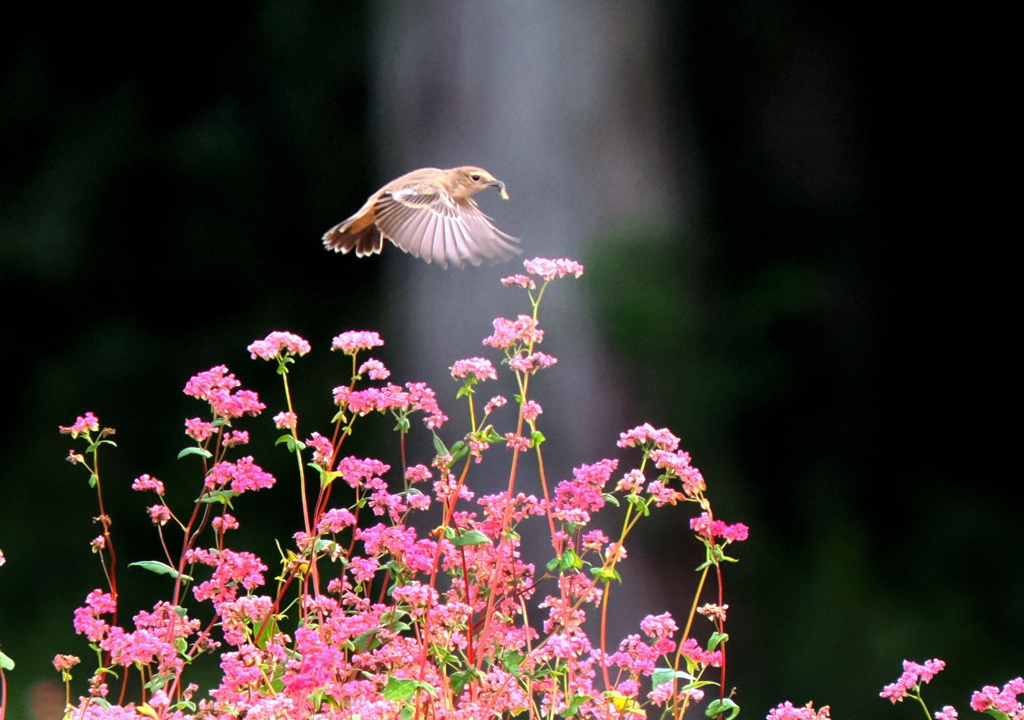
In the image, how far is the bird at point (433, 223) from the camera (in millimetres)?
1214

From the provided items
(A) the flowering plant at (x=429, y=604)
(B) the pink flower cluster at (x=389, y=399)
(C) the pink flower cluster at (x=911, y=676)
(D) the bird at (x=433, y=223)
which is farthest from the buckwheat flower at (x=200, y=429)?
(C) the pink flower cluster at (x=911, y=676)

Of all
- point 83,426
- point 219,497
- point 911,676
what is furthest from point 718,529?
point 83,426

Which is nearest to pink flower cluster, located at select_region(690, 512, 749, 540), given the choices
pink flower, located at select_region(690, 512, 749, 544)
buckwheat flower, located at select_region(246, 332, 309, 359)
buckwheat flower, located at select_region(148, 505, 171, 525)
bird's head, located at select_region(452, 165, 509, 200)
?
pink flower, located at select_region(690, 512, 749, 544)

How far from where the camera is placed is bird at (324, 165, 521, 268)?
1.21 metres

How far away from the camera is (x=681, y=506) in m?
2.74

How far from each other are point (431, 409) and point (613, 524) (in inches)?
66.8

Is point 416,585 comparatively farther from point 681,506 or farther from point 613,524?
point 681,506

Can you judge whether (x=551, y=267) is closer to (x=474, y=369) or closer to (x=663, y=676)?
(x=474, y=369)

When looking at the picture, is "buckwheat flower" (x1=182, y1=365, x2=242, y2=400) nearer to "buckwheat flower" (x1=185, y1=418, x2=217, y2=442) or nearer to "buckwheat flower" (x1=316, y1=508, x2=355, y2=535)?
"buckwheat flower" (x1=185, y1=418, x2=217, y2=442)

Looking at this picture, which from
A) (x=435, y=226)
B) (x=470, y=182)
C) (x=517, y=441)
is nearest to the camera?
(x=517, y=441)

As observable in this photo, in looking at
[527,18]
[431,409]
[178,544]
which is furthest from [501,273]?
[431,409]

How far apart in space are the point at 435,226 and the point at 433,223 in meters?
0.01

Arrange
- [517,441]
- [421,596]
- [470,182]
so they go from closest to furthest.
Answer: [421,596] → [517,441] → [470,182]

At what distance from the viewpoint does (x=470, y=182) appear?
58.0 inches
